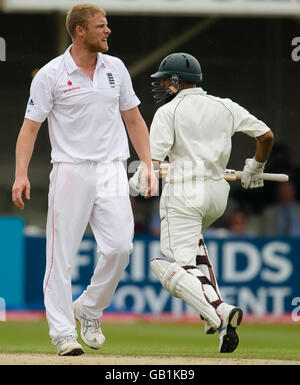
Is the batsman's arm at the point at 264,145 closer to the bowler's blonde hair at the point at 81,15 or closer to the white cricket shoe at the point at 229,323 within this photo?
the white cricket shoe at the point at 229,323

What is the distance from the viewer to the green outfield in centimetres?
876

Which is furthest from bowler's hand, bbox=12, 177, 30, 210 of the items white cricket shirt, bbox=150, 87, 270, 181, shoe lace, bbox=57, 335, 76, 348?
white cricket shirt, bbox=150, 87, 270, 181

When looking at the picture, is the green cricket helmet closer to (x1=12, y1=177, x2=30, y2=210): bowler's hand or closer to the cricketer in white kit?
the cricketer in white kit

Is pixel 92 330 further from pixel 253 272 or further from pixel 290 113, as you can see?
pixel 290 113

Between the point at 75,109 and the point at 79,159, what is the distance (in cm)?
32

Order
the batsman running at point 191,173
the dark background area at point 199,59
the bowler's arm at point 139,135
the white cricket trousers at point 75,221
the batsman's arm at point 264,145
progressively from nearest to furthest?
the white cricket trousers at point 75,221
the bowler's arm at point 139,135
the batsman running at point 191,173
the batsman's arm at point 264,145
the dark background area at point 199,59

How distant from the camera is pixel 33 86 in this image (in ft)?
25.2

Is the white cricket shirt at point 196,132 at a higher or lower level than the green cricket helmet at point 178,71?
lower

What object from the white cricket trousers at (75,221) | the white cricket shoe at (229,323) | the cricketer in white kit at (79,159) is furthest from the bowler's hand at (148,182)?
the white cricket shoe at (229,323)

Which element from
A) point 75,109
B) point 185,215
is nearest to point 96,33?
point 75,109

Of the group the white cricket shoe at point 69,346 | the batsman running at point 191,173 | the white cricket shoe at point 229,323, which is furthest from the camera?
the batsman running at point 191,173

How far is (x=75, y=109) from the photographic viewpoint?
7.71 meters

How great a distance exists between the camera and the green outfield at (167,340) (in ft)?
28.7

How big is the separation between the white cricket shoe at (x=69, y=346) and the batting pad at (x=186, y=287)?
96 centimetres
